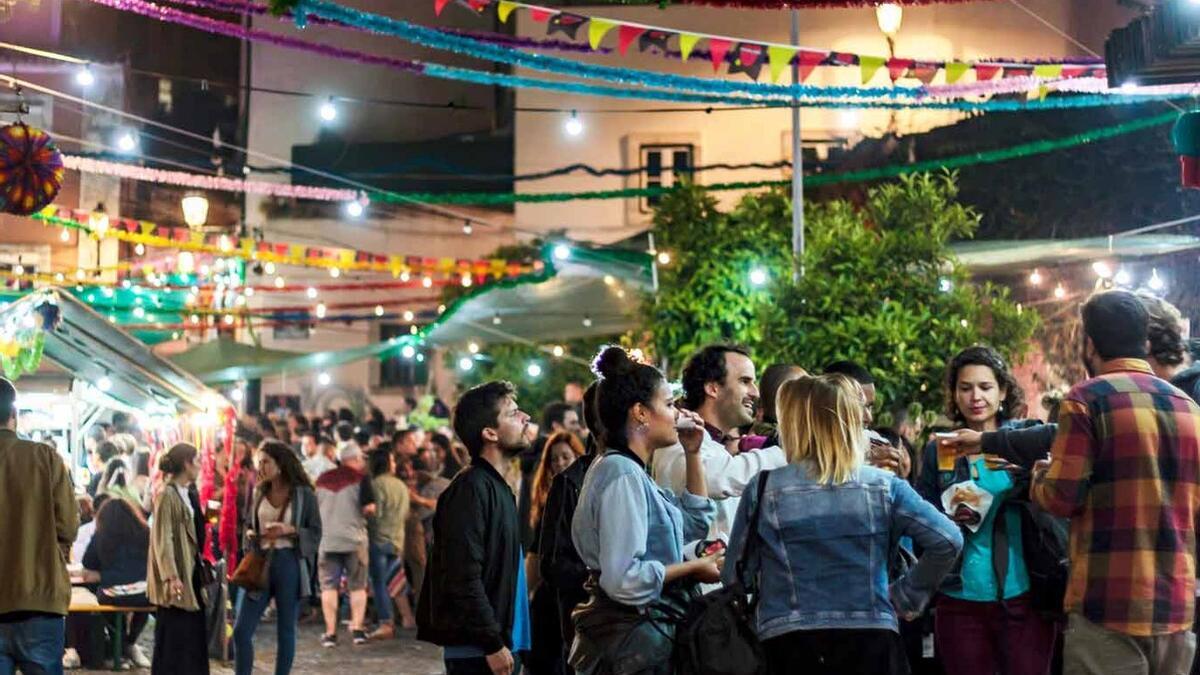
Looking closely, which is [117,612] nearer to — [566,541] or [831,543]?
[566,541]

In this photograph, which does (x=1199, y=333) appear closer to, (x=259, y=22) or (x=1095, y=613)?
(x=1095, y=613)

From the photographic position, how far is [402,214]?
4238 cm

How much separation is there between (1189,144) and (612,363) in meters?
2.81

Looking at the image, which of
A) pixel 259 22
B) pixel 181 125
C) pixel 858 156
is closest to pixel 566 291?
pixel 858 156

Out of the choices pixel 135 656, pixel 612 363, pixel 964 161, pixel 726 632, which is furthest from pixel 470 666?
pixel 964 161

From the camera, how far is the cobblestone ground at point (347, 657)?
15469 mm

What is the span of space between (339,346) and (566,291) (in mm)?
23438

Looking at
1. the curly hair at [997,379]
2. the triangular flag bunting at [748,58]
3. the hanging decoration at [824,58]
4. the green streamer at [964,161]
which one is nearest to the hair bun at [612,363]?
the curly hair at [997,379]

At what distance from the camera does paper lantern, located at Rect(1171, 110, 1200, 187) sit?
774 cm

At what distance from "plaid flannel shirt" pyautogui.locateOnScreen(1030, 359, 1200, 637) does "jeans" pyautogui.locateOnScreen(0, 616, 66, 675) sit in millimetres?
5873

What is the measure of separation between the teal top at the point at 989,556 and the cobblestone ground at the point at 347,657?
835cm

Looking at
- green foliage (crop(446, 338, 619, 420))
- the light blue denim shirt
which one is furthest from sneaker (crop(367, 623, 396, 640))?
green foliage (crop(446, 338, 619, 420))

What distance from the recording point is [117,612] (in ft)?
49.6

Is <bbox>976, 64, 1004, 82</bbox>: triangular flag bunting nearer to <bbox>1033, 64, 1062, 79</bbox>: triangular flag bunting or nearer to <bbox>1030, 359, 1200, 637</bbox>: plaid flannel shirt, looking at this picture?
<bbox>1033, 64, 1062, 79</bbox>: triangular flag bunting
